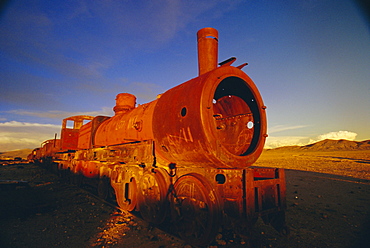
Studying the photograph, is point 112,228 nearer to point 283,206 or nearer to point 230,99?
point 283,206

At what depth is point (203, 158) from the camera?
340 cm

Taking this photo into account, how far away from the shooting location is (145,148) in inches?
183

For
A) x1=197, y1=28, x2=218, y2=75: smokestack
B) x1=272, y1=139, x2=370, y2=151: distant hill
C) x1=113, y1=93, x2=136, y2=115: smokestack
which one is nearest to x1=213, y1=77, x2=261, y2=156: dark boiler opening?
x1=197, y1=28, x2=218, y2=75: smokestack

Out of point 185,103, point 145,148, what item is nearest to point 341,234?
point 185,103

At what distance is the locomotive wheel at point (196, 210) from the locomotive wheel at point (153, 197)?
1.47 ft

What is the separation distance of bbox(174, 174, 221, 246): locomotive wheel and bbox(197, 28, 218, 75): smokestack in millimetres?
2655

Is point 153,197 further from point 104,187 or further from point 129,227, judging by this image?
point 104,187

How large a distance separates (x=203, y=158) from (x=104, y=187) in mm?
5229

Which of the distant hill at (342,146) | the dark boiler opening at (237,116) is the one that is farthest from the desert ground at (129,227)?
the distant hill at (342,146)

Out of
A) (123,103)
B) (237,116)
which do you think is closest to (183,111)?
(237,116)

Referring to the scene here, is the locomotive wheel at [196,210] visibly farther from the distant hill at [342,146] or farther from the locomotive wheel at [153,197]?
the distant hill at [342,146]

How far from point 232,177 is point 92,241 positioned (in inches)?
120

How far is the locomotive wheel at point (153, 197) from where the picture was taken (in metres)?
4.16

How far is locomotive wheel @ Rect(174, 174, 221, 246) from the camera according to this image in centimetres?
312
